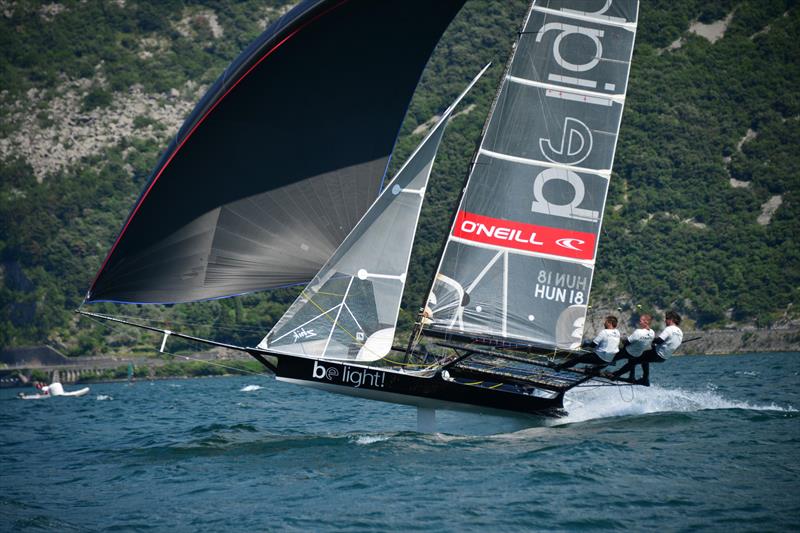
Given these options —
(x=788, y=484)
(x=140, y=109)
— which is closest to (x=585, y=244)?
(x=788, y=484)

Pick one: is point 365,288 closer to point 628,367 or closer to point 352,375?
point 352,375

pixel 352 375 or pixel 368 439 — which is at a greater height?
pixel 352 375

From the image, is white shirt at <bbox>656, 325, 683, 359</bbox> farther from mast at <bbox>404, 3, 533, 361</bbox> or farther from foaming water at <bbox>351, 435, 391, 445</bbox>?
foaming water at <bbox>351, 435, 391, 445</bbox>

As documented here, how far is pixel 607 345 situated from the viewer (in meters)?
16.6

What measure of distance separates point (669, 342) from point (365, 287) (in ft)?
16.4

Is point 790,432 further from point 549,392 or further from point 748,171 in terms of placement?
point 748,171

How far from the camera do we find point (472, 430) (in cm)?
1745

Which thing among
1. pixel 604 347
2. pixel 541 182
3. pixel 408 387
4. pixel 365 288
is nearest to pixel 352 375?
pixel 408 387

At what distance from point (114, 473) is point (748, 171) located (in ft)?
234

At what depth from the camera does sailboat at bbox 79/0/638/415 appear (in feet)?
53.5

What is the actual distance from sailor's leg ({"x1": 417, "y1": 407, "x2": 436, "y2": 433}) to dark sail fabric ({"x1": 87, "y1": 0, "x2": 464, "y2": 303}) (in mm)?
2924

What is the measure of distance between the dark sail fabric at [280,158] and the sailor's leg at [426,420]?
2924 mm
